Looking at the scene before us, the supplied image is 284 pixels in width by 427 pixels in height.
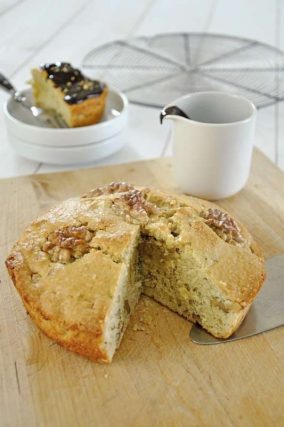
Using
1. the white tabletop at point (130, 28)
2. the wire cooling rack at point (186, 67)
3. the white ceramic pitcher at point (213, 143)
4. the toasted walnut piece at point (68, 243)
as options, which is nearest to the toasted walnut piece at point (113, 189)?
the toasted walnut piece at point (68, 243)

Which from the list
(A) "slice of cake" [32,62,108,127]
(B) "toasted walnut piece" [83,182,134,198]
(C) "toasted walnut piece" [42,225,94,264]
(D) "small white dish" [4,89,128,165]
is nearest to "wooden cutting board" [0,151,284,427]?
(C) "toasted walnut piece" [42,225,94,264]

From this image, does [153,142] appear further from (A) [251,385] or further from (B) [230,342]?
(A) [251,385]

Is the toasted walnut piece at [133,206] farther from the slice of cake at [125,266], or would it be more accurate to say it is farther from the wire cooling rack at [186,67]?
the wire cooling rack at [186,67]

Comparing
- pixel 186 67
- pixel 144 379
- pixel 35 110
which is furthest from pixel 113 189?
pixel 186 67

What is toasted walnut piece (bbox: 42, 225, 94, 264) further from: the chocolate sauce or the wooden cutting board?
the chocolate sauce

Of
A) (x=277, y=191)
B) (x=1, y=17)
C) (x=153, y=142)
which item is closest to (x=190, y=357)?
(x=277, y=191)
